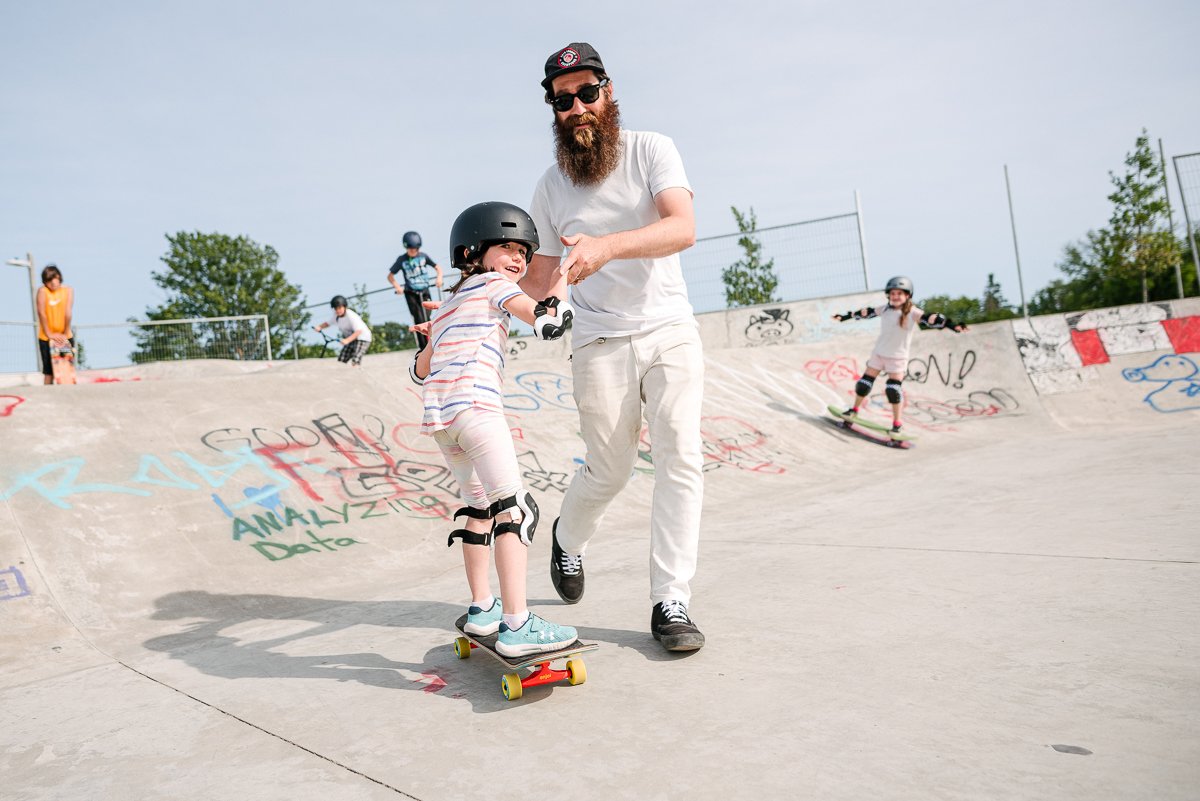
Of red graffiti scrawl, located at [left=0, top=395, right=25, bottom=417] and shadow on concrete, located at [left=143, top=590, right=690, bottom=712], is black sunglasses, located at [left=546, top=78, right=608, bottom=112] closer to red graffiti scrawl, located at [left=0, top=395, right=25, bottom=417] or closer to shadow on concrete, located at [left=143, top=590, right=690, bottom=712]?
shadow on concrete, located at [left=143, top=590, right=690, bottom=712]

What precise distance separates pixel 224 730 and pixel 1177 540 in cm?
395

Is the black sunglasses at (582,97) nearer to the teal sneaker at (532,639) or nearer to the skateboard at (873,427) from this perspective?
the teal sneaker at (532,639)

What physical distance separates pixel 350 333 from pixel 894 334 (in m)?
8.03

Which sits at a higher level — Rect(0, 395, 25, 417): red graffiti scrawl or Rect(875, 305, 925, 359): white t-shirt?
Rect(0, 395, 25, 417): red graffiti scrawl

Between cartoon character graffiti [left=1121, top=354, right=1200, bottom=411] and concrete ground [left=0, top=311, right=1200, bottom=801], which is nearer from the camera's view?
concrete ground [left=0, top=311, right=1200, bottom=801]

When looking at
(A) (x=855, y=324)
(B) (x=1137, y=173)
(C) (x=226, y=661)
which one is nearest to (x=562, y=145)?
(C) (x=226, y=661)

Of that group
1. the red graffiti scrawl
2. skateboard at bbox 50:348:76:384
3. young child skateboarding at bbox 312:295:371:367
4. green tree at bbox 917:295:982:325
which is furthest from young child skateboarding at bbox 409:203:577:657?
green tree at bbox 917:295:982:325

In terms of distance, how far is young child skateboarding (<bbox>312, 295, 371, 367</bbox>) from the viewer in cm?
1195

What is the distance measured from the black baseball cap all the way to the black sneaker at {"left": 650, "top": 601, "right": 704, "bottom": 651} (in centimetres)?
207

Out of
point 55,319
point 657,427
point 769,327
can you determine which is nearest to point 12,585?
point 657,427

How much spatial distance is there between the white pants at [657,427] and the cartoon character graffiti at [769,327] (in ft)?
38.9

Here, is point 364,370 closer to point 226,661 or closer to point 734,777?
point 226,661

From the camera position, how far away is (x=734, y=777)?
5.77 feet

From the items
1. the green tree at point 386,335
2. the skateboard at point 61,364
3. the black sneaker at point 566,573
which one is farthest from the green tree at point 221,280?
the black sneaker at point 566,573
